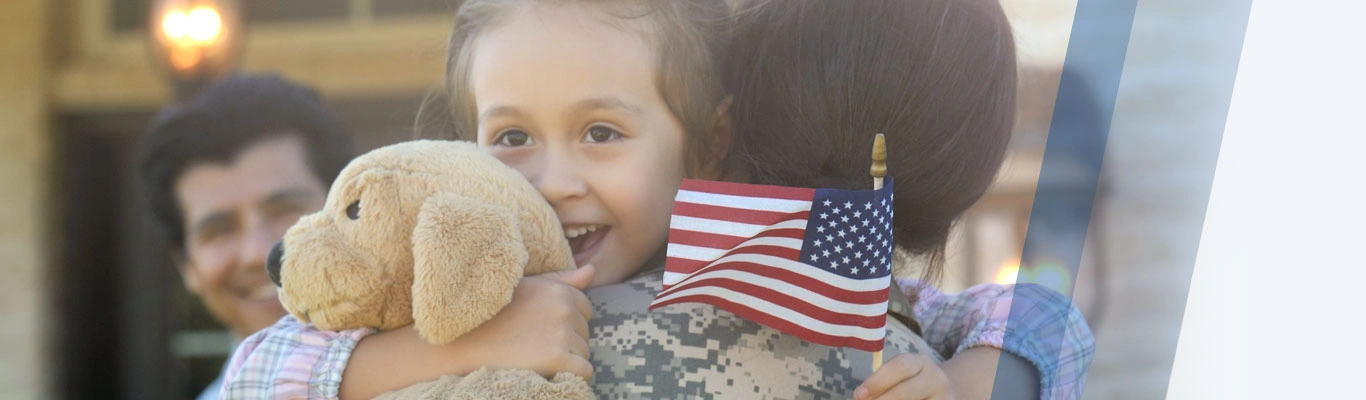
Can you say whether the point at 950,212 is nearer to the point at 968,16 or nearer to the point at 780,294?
the point at 968,16

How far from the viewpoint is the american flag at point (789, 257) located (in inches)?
63.5

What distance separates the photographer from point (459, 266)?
1546 millimetres

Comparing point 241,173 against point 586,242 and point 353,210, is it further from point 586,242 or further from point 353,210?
point 353,210

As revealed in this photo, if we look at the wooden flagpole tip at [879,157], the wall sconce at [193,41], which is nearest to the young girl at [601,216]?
the wooden flagpole tip at [879,157]

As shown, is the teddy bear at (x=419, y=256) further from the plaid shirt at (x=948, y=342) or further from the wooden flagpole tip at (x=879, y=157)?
the wooden flagpole tip at (x=879, y=157)

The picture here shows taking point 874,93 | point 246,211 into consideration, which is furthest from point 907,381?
point 246,211

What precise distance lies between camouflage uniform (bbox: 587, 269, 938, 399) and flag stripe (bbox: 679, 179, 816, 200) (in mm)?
138

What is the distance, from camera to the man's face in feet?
11.1

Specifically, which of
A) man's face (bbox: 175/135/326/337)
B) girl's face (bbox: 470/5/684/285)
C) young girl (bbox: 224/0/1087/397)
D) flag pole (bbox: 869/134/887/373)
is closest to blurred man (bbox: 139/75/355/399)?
man's face (bbox: 175/135/326/337)

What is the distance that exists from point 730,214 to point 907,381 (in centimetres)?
30

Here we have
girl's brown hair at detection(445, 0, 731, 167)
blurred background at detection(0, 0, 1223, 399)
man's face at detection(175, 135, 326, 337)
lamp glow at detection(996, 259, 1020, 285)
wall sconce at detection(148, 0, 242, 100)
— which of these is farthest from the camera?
blurred background at detection(0, 0, 1223, 399)

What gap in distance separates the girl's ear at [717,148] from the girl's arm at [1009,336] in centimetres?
41

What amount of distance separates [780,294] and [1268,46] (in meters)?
0.96

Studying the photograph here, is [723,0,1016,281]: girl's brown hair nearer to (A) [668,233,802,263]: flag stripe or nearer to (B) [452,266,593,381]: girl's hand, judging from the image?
(A) [668,233,802,263]: flag stripe
